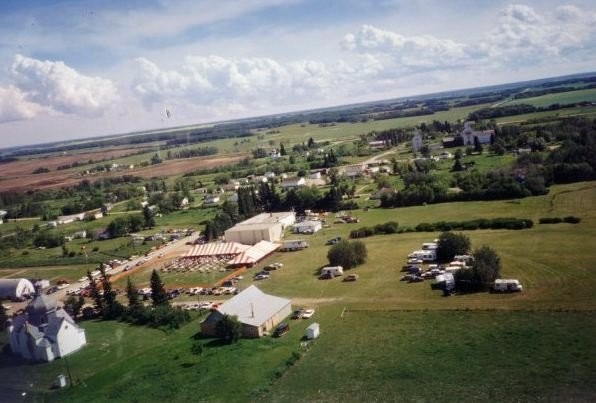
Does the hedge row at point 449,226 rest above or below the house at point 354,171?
below

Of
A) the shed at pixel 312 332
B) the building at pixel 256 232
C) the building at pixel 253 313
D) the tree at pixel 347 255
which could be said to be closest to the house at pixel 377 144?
the building at pixel 256 232

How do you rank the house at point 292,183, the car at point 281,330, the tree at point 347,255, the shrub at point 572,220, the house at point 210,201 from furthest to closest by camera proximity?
1. the house at point 292,183
2. the house at point 210,201
3. the shrub at point 572,220
4. the tree at point 347,255
5. the car at point 281,330

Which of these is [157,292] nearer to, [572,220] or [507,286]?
[507,286]

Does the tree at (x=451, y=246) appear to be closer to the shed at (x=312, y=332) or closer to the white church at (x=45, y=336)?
the shed at (x=312, y=332)

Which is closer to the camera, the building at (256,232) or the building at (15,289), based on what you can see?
the building at (15,289)

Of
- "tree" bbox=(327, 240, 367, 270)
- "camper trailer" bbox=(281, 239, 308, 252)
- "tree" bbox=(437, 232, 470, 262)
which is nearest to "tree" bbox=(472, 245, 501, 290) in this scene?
"tree" bbox=(437, 232, 470, 262)

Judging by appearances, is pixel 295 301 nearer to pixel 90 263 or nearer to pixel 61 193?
pixel 90 263

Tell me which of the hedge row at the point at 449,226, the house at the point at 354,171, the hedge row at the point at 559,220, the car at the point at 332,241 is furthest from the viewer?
the house at the point at 354,171

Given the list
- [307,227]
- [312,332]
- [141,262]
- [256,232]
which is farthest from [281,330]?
[307,227]
